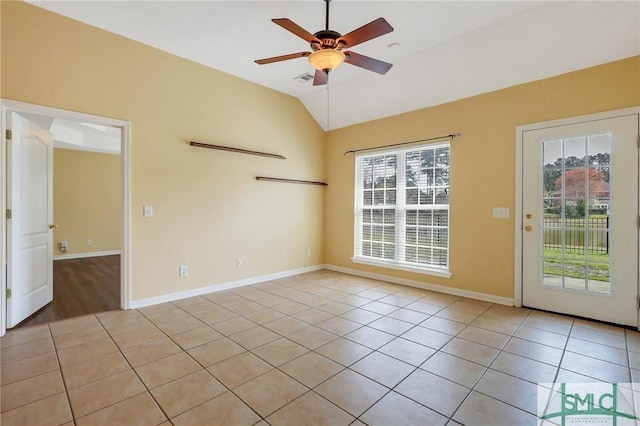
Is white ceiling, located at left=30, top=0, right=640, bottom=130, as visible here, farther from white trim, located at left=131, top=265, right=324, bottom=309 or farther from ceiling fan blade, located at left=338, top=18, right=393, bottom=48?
white trim, located at left=131, top=265, right=324, bottom=309

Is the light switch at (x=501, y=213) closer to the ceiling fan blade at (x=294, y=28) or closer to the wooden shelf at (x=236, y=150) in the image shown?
the ceiling fan blade at (x=294, y=28)

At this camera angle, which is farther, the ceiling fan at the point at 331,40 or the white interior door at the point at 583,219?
the white interior door at the point at 583,219

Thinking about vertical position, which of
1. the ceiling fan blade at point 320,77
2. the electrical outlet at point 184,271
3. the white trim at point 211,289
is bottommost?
the white trim at point 211,289

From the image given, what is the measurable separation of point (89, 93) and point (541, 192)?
5.17 m

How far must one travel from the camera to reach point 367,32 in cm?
217

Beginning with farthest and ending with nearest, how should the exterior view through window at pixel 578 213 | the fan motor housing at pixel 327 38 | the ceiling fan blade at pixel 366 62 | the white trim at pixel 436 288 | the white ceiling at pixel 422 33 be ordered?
the white trim at pixel 436 288
the exterior view through window at pixel 578 213
the white ceiling at pixel 422 33
the ceiling fan blade at pixel 366 62
the fan motor housing at pixel 327 38

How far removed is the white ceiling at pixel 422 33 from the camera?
9.20ft

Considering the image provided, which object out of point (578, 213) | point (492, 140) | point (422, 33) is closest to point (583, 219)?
point (578, 213)

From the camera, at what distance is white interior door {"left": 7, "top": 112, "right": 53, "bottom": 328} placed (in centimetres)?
296

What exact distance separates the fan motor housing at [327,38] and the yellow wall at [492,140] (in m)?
2.54

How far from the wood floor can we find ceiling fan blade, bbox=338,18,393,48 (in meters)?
3.82

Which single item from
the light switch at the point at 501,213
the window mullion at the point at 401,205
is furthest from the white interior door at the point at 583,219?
the window mullion at the point at 401,205

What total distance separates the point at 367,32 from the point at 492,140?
99.2 inches

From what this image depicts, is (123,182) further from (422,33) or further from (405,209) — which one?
(405,209)
